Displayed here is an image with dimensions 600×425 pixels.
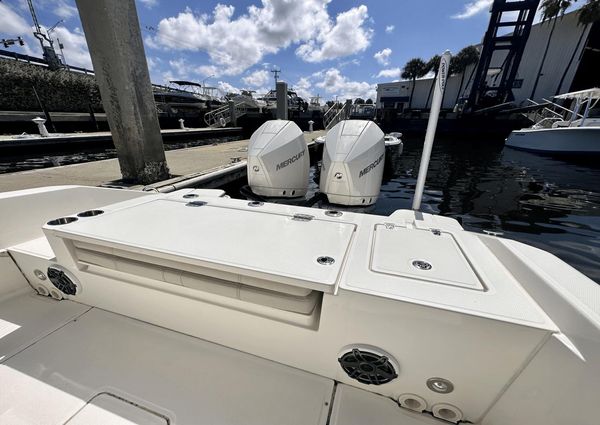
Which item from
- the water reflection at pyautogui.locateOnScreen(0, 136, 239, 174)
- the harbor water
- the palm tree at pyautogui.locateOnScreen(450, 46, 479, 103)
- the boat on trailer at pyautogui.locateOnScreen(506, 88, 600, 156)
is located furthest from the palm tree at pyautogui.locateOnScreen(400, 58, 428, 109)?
the water reflection at pyautogui.locateOnScreen(0, 136, 239, 174)

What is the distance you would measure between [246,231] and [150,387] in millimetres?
877

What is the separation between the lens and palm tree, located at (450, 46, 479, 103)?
89.6 feet

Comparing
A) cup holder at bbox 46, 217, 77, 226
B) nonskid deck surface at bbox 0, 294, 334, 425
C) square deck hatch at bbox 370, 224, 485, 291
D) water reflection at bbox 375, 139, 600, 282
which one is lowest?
water reflection at bbox 375, 139, 600, 282

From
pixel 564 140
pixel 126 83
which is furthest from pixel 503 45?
pixel 126 83

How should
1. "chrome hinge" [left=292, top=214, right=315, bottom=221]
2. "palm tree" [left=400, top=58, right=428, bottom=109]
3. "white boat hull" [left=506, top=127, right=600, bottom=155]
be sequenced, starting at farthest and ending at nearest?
"palm tree" [left=400, top=58, right=428, bottom=109] < "white boat hull" [left=506, top=127, right=600, bottom=155] < "chrome hinge" [left=292, top=214, right=315, bottom=221]

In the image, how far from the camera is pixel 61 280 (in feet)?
5.15

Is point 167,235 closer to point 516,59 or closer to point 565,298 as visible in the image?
point 565,298

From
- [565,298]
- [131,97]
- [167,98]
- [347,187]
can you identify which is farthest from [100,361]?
[167,98]

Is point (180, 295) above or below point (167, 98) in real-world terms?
below

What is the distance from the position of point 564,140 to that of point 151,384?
1455 cm

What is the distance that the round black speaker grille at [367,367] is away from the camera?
970 millimetres

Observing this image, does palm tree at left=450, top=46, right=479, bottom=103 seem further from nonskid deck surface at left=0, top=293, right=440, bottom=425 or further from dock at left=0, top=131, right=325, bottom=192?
nonskid deck surface at left=0, top=293, right=440, bottom=425

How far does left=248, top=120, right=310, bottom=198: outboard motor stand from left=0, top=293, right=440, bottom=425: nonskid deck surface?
2.04m

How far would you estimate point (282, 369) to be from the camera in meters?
1.26
